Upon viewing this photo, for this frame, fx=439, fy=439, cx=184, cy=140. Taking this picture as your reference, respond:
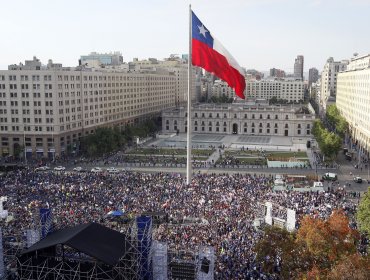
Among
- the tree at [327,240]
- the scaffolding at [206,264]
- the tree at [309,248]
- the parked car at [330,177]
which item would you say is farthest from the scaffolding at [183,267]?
the parked car at [330,177]

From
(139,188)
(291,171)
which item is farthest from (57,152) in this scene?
(291,171)

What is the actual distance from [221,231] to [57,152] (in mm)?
51532

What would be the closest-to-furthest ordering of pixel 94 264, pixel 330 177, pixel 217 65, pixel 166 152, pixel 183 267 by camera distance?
pixel 94 264 → pixel 183 267 → pixel 217 65 → pixel 330 177 → pixel 166 152

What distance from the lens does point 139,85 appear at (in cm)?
12100

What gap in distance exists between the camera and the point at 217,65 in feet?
148

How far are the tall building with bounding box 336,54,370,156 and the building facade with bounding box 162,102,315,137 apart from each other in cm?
1120

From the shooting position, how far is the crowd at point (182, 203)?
108ft

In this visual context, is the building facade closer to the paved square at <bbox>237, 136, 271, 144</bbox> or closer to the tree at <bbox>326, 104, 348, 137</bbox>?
the paved square at <bbox>237, 136, 271, 144</bbox>

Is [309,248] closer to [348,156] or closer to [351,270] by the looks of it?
[351,270]

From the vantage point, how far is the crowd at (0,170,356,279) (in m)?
32.9

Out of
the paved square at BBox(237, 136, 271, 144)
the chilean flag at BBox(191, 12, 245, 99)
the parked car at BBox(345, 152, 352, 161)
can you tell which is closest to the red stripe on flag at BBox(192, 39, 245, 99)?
the chilean flag at BBox(191, 12, 245, 99)

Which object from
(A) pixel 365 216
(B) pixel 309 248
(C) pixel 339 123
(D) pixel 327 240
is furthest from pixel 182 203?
(C) pixel 339 123

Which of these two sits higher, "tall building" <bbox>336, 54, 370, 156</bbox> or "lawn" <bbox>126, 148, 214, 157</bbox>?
"tall building" <bbox>336, 54, 370, 156</bbox>

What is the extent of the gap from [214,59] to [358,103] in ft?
196
